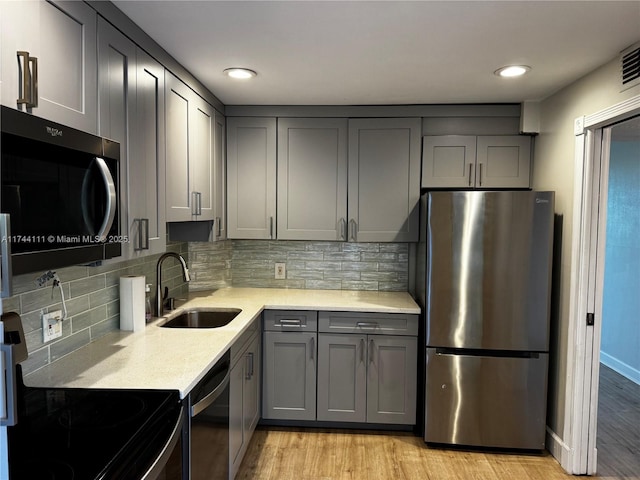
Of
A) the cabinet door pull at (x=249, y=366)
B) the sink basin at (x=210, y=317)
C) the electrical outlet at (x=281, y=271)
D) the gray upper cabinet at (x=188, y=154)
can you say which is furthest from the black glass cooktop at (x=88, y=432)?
the electrical outlet at (x=281, y=271)

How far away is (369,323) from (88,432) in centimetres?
200

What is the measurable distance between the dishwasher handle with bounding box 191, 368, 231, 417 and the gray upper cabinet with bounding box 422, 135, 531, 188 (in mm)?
1961

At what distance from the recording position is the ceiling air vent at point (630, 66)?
1.99 m

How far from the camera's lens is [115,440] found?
1.16 metres

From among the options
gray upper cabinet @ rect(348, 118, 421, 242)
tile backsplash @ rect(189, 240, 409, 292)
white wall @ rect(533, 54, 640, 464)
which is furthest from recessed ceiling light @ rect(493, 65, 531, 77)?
tile backsplash @ rect(189, 240, 409, 292)

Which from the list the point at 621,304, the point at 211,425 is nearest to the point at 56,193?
the point at 211,425

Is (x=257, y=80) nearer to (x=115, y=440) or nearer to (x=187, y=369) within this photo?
(x=187, y=369)

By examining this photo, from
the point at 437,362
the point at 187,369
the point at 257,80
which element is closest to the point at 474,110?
the point at 257,80

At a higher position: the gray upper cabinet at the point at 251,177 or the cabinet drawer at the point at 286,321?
the gray upper cabinet at the point at 251,177

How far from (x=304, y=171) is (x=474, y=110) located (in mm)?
1300

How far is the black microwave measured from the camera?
101 cm

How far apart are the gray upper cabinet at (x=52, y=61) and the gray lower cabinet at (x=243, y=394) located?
1.34 metres

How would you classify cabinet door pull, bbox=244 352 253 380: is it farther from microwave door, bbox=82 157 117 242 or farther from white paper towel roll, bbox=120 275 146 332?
microwave door, bbox=82 157 117 242

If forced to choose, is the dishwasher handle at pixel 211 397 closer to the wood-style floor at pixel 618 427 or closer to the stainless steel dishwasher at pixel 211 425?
the stainless steel dishwasher at pixel 211 425
